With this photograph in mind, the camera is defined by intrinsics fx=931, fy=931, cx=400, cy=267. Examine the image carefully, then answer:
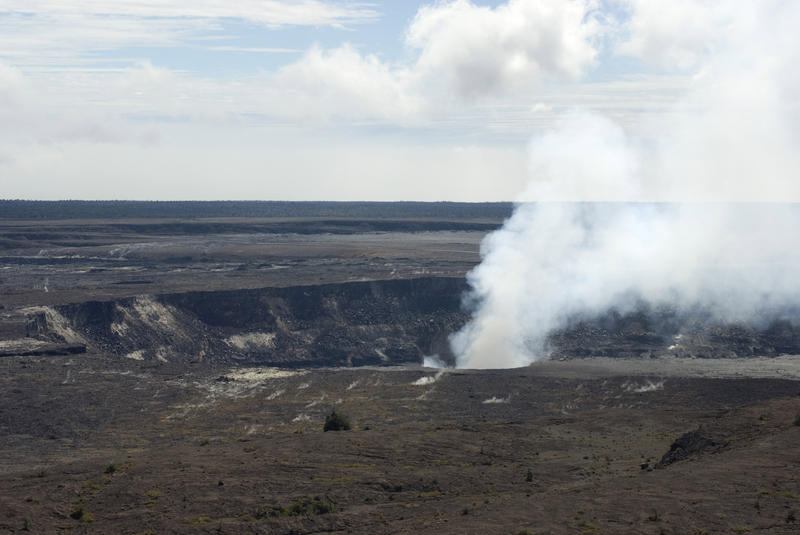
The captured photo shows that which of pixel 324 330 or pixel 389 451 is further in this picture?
pixel 324 330

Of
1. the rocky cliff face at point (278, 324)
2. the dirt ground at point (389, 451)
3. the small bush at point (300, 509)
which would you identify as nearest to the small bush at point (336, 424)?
the dirt ground at point (389, 451)

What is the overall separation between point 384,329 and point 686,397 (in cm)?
3943

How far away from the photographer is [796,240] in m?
144

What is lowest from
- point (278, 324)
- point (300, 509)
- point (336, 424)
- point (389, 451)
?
point (336, 424)

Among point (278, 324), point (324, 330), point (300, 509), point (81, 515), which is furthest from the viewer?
point (324, 330)

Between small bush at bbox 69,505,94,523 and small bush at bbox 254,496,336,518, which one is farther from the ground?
small bush at bbox 254,496,336,518

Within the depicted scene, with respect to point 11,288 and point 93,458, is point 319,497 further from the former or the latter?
point 11,288

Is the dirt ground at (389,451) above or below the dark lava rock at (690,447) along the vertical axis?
below

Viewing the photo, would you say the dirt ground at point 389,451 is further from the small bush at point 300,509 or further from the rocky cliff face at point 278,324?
the rocky cliff face at point 278,324

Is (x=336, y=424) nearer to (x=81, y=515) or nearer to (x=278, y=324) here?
(x=81, y=515)

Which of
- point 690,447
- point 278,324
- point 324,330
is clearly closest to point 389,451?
point 690,447

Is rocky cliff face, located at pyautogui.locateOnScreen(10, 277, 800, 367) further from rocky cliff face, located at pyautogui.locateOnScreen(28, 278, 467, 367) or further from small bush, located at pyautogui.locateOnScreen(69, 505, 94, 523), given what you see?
small bush, located at pyautogui.locateOnScreen(69, 505, 94, 523)

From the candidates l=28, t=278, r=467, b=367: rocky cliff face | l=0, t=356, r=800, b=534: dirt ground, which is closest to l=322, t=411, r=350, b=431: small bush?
l=0, t=356, r=800, b=534: dirt ground

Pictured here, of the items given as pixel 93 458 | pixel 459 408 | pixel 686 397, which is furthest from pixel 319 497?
pixel 686 397
